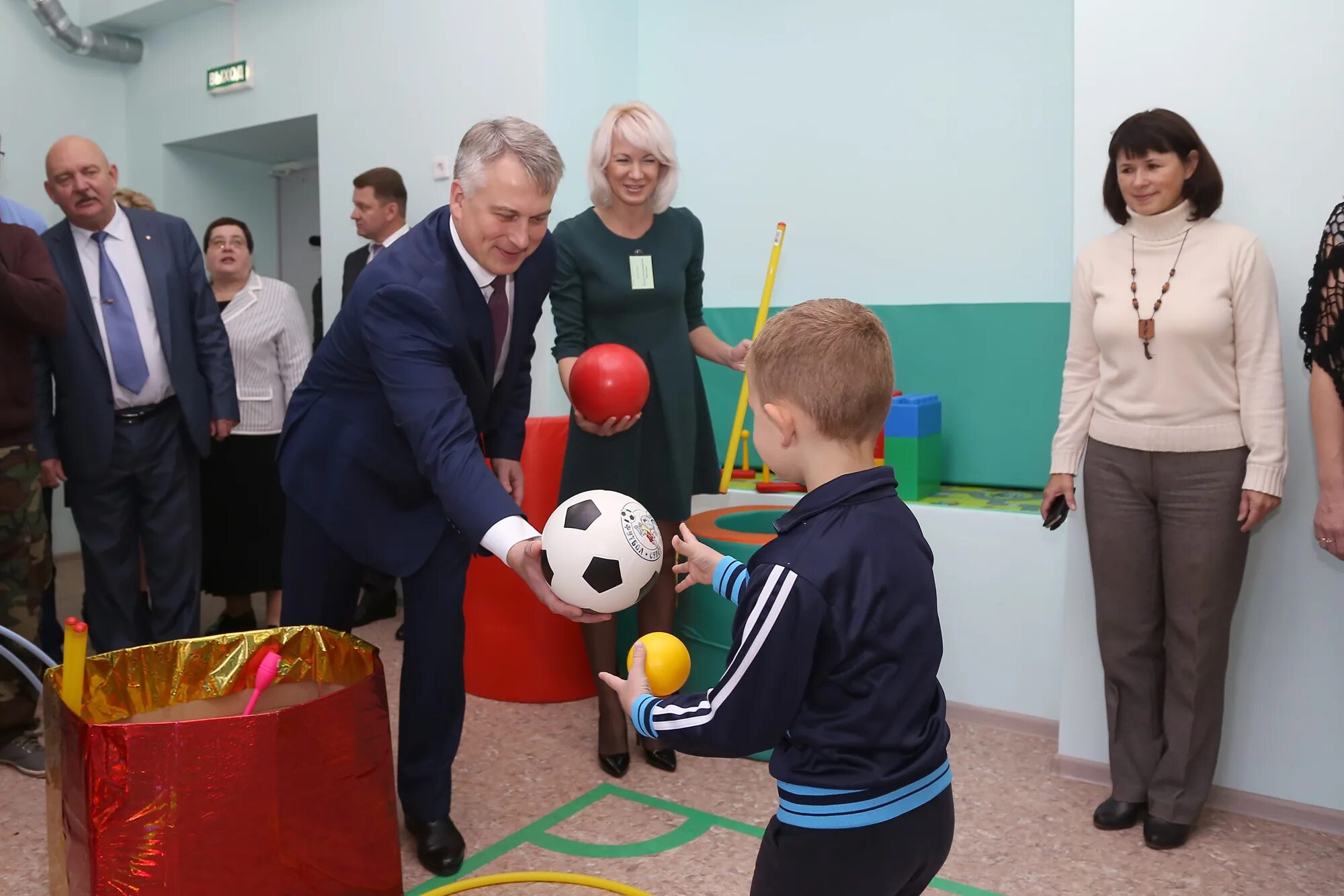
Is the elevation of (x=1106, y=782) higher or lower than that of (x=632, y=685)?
lower

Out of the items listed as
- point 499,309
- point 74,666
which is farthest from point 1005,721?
point 74,666

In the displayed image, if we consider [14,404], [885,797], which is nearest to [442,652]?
[885,797]

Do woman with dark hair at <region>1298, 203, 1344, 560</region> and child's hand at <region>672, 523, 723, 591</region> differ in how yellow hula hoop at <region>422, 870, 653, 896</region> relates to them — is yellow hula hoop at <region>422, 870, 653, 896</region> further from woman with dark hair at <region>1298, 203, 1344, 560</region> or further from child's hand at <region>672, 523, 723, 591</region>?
woman with dark hair at <region>1298, 203, 1344, 560</region>

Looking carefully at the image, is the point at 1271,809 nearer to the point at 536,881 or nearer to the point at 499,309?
the point at 536,881

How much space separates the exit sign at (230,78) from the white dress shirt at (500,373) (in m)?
3.55

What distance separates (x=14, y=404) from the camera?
2.76 meters

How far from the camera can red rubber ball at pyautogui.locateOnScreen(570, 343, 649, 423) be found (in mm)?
2523

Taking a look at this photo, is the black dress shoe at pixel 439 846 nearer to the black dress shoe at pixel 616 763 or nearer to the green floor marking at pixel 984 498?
the black dress shoe at pixel 616 763

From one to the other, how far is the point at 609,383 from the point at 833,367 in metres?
1.23

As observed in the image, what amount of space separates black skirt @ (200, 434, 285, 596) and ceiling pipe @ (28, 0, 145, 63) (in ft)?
9.36

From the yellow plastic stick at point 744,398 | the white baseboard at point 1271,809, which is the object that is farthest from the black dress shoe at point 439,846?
the white baseboard at point 1271,809

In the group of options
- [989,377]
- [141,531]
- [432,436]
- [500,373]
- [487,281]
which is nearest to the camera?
[432,436]

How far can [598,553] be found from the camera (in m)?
1.63

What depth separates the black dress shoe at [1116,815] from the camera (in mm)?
2482
